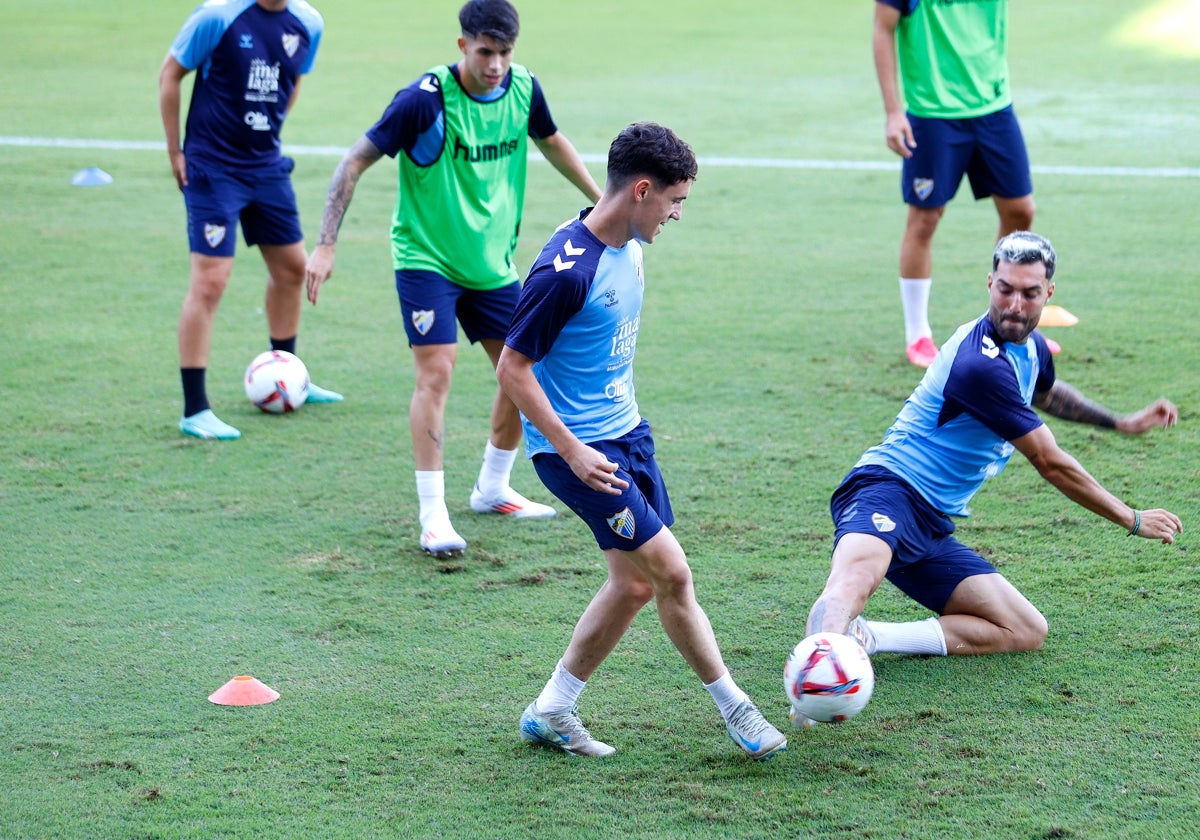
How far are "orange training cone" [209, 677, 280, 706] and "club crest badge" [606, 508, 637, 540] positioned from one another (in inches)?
53.0

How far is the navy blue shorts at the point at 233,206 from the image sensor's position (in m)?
6.97

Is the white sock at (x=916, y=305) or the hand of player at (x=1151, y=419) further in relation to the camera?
the white sock at (x=916, y=305)

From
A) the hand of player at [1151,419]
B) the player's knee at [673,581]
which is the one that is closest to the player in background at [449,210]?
the player's knee at [673,581]

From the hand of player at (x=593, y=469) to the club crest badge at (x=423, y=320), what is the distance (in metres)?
2.12

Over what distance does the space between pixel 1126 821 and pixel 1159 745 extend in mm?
463

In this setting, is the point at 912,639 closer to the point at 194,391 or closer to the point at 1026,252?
the point at 1026,252

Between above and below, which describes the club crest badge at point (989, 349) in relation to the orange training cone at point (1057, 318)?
above

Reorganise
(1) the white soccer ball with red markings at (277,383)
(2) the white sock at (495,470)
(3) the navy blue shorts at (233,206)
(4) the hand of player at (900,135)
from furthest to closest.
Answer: (4) the hand of player at (900,135), (1) the white soccer ball with red markings at (277,383), (3) the navy blue shorts at (233,206), (2) the white sock at (495,470)

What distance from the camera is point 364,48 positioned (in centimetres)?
2112

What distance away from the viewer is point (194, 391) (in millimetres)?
7012

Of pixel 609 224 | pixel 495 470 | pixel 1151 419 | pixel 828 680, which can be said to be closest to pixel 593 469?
pixel 609 224

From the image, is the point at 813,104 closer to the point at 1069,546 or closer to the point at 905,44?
the point at 905,44

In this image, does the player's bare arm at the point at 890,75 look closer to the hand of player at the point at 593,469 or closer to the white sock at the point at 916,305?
the white sock at the point at 916,305

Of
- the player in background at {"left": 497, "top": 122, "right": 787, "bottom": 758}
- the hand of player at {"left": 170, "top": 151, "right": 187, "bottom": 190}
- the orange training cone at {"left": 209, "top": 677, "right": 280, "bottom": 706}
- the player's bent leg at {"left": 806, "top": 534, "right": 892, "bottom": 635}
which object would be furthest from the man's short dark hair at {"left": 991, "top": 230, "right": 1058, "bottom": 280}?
the hand of player at {"left": 170, "top": 151, "right": 187, "bottom": 190}
